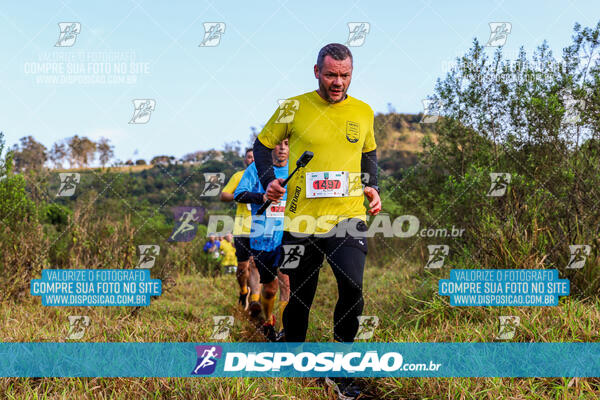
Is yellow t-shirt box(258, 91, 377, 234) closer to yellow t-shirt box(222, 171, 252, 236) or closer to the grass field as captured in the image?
the grass field

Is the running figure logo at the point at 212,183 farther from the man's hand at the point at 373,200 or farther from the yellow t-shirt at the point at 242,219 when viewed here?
the man's hand at the point at 373,200

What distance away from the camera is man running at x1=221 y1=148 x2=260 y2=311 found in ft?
18.1

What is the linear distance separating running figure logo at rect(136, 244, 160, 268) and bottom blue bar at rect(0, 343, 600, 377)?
2.72 m

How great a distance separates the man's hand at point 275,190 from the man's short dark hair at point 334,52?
0.91 metres

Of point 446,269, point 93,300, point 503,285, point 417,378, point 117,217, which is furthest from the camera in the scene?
point 117,217

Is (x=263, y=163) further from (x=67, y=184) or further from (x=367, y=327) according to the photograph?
(x=67, y=184)

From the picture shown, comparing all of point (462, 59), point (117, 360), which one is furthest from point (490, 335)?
point (462, 59)

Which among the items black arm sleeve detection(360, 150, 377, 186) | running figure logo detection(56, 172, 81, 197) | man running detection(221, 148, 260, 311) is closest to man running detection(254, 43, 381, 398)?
black arm sleeve detection(360, 150, 377, 186)

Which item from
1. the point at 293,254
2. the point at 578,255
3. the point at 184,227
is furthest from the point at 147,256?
the point at 578,255

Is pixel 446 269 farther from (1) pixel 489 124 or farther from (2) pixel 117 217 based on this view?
(2) pixel 117 217

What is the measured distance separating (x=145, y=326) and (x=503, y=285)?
3.59 m

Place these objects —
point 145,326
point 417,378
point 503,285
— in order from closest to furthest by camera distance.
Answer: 1. point 417,378
2. point 145,326
3. point 503,285

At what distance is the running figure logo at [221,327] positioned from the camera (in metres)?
4.48

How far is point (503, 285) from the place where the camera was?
480 centimetres
